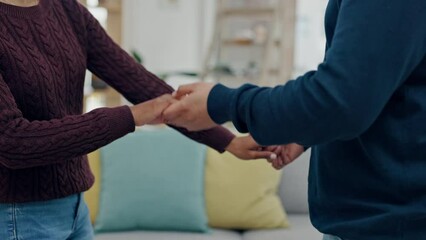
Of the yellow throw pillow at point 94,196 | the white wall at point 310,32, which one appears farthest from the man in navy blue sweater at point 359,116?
the white wall at point 310,32

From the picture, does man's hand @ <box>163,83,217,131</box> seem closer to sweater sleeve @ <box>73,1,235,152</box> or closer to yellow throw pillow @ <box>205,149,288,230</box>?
sweater sleeve @ <box>73,1,235,152</box>

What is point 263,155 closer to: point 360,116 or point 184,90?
point 184,90

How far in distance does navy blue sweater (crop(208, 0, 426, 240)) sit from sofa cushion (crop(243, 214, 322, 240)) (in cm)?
131

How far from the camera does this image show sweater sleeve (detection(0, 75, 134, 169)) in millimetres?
1046

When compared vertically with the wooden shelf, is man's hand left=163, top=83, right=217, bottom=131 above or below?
above

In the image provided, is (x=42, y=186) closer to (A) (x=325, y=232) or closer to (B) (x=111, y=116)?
(B) (x=111, y=116)

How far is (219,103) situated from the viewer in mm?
947

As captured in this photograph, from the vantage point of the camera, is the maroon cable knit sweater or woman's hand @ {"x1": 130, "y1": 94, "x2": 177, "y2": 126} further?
woman's hand @ {"x1": 130, "y1": 94, "x2": 177, "y2": 126}

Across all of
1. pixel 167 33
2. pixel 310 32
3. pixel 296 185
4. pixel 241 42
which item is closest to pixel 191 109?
pixel 296 185

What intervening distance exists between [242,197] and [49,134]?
139 cm

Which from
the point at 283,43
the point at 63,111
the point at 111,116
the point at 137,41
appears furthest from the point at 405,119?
the point at 137,41

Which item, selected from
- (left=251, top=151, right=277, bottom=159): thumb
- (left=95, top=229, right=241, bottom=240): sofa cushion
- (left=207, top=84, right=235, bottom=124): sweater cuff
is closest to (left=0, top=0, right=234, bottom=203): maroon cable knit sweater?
(left=207, top=84, right=235, bottom=124): sweater cuff

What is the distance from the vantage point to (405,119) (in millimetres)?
851

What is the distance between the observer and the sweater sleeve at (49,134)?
3.43 feet
